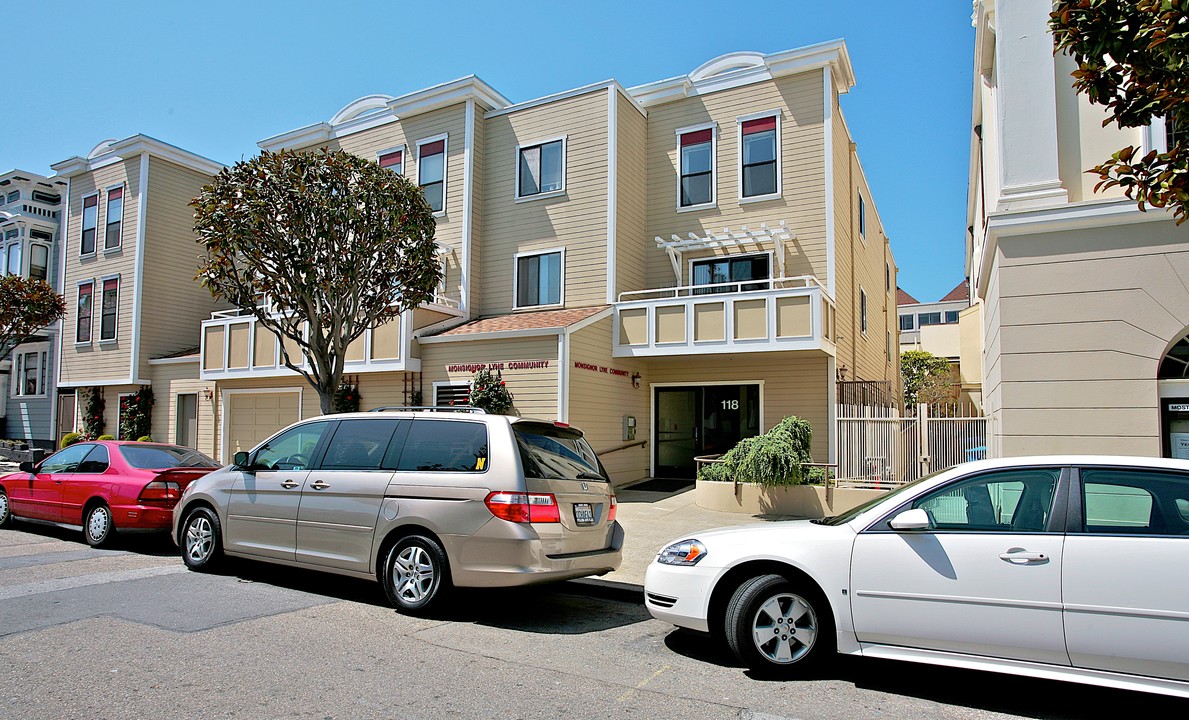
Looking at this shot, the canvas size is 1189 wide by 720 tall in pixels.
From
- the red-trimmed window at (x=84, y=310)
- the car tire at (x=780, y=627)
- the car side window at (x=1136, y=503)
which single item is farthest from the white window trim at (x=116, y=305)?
the car side window at (x=1136, y=503)

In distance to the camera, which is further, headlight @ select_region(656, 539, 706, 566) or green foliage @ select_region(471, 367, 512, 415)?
green foliage @ select_region(471, 367, 512, 415)

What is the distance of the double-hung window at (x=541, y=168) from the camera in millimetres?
19844

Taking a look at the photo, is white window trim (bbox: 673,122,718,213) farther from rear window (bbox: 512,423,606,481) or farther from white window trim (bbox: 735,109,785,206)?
rear window (bbox: 512,423,606,481)

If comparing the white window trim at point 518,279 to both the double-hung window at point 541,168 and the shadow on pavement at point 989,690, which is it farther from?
the shadow on pavement at point 989,690

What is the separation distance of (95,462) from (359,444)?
208 inches

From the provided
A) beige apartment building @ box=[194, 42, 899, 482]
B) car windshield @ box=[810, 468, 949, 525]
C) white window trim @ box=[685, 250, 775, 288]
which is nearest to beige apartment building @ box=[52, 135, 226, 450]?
beige apartment building @ box=[194, 42, 899, 482]

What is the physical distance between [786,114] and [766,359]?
5781 mm

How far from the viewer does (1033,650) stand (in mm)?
4551

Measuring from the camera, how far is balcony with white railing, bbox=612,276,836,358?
52.9ft

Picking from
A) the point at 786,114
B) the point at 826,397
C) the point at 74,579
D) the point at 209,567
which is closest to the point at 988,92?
the point at 786,114

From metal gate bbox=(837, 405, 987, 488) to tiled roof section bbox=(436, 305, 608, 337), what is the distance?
593 centimetres

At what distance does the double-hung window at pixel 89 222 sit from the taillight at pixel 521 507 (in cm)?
2594

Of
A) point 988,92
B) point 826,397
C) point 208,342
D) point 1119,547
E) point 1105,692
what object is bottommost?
point 1105,692

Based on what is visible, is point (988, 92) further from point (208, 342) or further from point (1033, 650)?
point (208, 342)
